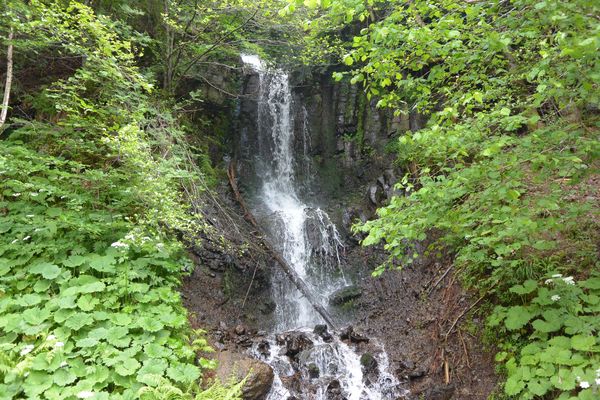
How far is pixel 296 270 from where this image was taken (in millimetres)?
9344

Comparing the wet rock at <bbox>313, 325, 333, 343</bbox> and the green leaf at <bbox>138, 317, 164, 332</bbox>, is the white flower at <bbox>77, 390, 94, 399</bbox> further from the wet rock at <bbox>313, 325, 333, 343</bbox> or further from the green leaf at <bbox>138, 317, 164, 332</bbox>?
the wet rock at <bbox>313, 325, 333, 343</bbox>

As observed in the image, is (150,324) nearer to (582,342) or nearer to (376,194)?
(582,342)

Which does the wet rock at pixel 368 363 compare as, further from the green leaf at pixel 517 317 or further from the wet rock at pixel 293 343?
the green leaf at pixel 517 317

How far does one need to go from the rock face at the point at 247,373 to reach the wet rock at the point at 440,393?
236 centimetres

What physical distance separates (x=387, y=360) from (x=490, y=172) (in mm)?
4494

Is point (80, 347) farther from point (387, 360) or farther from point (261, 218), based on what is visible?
point (261, 218)

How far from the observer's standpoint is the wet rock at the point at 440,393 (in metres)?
4.72

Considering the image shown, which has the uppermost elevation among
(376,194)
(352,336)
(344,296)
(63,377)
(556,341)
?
(376,194)

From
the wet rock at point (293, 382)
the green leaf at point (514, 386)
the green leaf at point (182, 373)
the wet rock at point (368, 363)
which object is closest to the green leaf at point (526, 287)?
the green leaf at point (514, 386)

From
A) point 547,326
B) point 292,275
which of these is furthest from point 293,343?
point 547,326

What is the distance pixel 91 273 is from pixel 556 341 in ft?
18.0

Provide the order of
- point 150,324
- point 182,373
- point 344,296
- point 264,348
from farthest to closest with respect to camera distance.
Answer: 1. point 344,296
2. point 264,348
3. point 150,324
4. point 182,373

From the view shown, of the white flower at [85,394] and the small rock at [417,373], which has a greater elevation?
the white flower at [85,394]

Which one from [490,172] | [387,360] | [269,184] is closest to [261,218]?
[269,184]
